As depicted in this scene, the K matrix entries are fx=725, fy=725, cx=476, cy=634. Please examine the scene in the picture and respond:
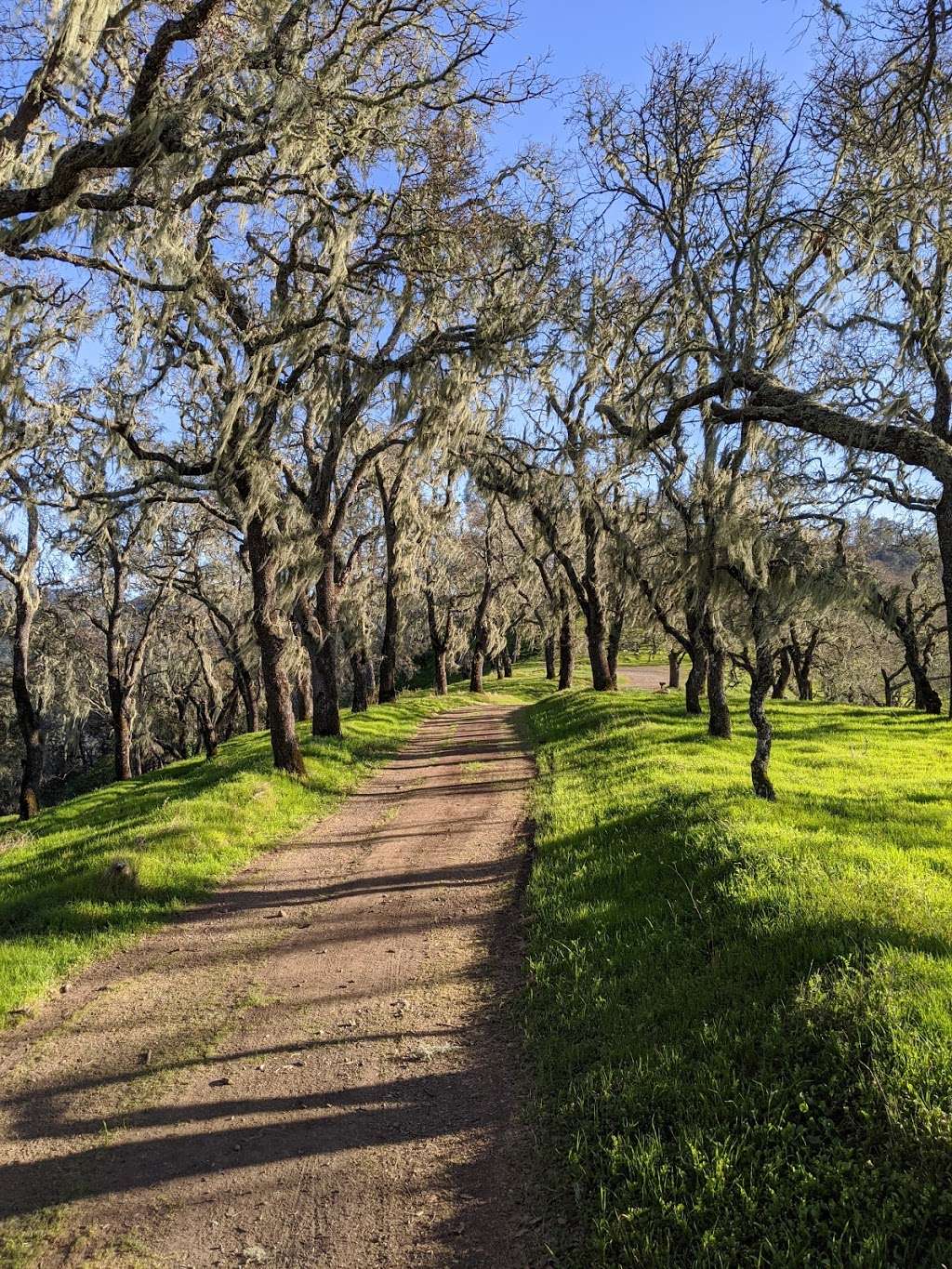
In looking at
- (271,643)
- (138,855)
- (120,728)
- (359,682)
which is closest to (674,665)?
(359,682)

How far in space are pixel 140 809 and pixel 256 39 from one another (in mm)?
10988

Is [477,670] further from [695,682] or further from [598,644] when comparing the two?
[695,682]

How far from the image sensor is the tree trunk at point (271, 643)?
12.2 metres

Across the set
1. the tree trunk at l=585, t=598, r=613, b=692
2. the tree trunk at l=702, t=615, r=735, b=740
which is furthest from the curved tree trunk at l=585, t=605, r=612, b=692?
the tree trunk at l=702, t=615, r=735, b=740

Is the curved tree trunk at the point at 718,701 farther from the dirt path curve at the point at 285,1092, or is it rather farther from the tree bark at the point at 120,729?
the tree bark at the point at 120,729

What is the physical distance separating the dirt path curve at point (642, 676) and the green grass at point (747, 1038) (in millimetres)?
32607

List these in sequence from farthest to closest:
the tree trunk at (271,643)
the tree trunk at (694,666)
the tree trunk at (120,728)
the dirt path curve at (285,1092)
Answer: the tree trunk at (120,728) < the tree trunk at (694,666) < the tree trunk at (271,643) < the dirt path curve at (285,1092)

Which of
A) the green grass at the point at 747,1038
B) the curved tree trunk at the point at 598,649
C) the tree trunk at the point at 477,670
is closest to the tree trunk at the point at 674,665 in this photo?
the curved tree trunk at the point at 598,649

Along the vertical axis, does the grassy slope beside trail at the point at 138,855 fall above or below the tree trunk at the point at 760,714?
below

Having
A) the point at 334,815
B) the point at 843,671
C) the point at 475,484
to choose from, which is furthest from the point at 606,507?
the point at 843,671

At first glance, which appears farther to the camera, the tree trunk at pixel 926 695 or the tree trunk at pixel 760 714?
the tree trunk at pixel 926 695

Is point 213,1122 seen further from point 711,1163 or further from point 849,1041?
point 849,1041

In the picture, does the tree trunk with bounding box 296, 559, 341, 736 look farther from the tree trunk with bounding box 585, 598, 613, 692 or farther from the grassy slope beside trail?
the tree trunk with bounding box 585, 598, 613, 692

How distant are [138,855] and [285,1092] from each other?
15.3ft
